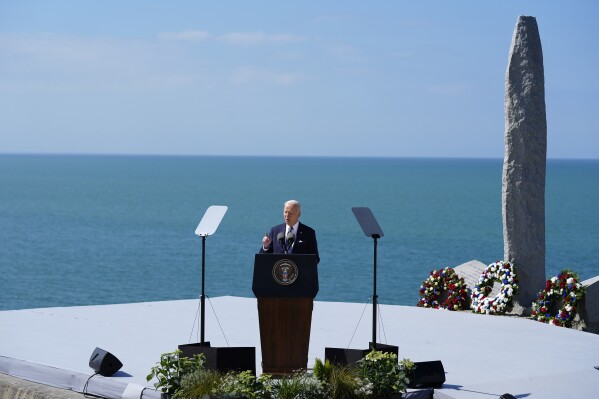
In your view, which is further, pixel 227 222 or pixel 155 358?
pixel 227 222

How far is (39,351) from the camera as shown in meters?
10.4

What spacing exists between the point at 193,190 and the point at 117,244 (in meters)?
44.0

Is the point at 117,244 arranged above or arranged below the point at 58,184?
below

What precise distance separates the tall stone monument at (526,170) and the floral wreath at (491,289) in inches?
5.3

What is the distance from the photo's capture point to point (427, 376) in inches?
352

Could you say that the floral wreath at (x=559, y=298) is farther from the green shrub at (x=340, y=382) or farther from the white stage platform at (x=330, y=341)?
the green shrub at (x=340, y=382)

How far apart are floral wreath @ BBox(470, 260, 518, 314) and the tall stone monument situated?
0.44 feet

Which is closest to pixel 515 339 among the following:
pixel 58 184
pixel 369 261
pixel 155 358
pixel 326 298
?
pixel 155 358

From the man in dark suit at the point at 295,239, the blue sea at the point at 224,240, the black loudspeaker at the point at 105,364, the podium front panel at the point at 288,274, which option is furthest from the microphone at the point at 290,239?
the blue sea at the point at 224,240

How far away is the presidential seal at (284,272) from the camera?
28.9ft

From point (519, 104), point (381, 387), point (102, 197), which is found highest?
point (102, 197)

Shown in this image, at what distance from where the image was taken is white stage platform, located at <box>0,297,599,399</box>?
9375mm

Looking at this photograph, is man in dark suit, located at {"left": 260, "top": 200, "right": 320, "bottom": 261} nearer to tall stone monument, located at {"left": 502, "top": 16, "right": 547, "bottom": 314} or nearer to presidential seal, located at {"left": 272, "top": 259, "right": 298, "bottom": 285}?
presidential seal, located at {"left": 272, "top": 259, "right": 298, "bottom": 285}

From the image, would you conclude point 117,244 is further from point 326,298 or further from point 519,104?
point 519,104
